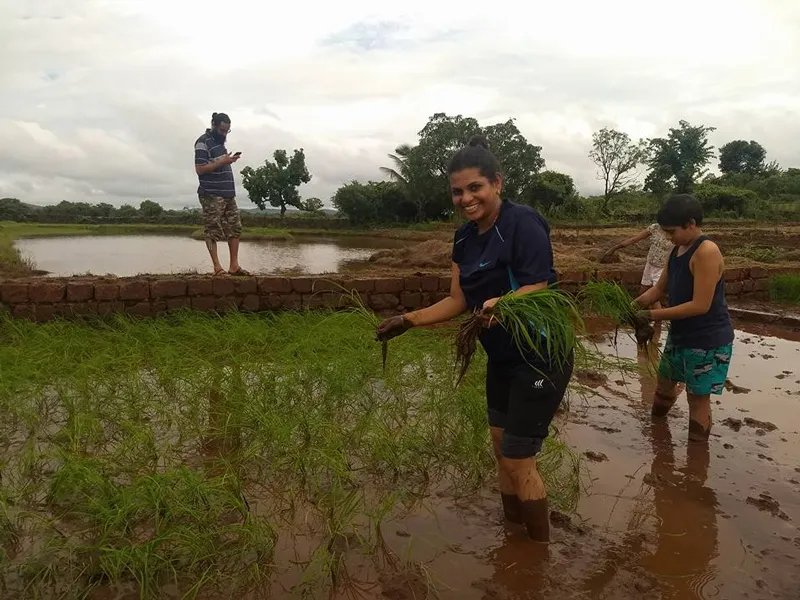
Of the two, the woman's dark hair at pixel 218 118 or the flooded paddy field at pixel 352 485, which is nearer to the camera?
the flooded paddy field at pixel 352 485

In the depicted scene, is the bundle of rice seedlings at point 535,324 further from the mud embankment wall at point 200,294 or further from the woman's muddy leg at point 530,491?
the mud embankment wall at point 200,294

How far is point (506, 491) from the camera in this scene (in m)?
2.60

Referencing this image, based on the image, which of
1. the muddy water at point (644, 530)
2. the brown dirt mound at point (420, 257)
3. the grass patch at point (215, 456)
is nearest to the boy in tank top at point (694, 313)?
the muddy water at point (644, 530)

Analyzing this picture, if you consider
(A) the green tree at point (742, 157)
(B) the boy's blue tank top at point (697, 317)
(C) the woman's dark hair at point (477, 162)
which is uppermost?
(A) the green tree at point (742, 157)

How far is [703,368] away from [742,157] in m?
52.3

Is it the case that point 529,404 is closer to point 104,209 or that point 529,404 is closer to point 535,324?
point 535,324

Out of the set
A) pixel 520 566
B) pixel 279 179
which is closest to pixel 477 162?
pixel 520 566

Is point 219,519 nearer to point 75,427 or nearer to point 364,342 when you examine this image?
point 75,427

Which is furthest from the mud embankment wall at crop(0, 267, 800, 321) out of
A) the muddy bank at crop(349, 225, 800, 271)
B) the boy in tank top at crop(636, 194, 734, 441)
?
the muddy bank at crop(349, 225, 800, 271)

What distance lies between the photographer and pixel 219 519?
8.37ft

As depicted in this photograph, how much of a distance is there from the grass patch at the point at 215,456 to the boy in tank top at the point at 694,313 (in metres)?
0.89

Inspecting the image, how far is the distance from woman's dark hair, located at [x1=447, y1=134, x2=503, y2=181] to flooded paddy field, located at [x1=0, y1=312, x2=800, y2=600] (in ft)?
4.21

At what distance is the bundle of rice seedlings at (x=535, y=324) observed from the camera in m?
2.18

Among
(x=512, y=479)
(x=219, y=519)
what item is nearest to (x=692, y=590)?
(x=512, y=479)
